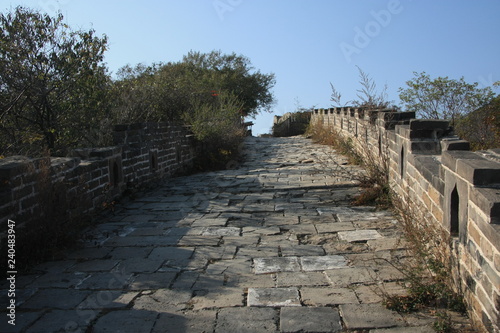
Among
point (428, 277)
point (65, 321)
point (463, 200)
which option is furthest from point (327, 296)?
point (65, 321)

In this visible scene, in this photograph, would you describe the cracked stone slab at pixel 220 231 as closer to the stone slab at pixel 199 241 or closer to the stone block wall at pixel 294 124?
the stone slab at pixel 199 241

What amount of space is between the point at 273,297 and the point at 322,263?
84 centimetres

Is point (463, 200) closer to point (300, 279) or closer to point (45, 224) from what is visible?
point (300, 279)

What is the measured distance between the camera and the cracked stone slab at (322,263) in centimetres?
376

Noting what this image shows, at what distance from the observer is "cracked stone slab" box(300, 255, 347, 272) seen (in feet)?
12.3

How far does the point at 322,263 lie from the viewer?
3875 mm

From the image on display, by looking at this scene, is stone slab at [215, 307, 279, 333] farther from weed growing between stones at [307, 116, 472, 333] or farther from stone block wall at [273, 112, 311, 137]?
stone block wall at [273, 112, 311, 137]

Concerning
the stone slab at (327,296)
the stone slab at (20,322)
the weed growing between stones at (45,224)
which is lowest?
the stone slab at (327,296)

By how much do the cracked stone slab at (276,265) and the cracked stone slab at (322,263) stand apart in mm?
73

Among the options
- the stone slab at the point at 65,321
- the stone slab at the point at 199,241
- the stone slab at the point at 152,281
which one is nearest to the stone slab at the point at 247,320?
the stone slab at the point at 152,281

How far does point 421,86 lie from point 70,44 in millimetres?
10465

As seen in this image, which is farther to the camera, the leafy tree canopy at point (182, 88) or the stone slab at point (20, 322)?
the leafy tree canopy at point (182, 88)

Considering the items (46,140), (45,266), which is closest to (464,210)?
(45,266)

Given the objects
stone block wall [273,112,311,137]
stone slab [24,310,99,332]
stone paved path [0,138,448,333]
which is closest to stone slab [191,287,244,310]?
stone paved path [0,138,448,333]
